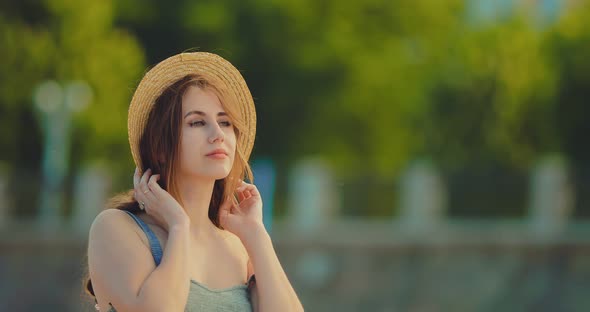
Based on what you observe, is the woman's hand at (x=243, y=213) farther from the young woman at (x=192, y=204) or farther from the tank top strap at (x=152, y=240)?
the tank top strap at (x=152, y=240)

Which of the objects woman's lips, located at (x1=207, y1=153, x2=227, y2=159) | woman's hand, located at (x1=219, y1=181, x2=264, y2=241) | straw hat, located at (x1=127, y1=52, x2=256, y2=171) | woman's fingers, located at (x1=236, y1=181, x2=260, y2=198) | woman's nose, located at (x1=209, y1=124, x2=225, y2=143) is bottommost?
woman's hand, located at (x1=219, y1=181, x2=264, y2=241)

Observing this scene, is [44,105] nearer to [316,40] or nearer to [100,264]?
[316,40]

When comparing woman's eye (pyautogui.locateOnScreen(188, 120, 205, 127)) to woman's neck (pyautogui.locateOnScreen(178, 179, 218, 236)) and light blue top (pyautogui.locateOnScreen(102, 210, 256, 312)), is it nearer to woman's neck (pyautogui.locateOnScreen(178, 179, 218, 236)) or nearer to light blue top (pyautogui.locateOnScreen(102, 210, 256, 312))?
woman's neck (pyautogui.locateOnScreen(178, 179, 218, 236))

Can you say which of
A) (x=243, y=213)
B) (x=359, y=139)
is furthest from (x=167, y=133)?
(x=359, y=139)

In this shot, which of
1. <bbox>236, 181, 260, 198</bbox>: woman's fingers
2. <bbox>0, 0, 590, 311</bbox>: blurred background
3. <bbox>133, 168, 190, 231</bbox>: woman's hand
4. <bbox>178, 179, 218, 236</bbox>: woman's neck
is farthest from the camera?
<bbox>0, 0, 590, 311</bbox>: blurred background

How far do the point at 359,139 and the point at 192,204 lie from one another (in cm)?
2749

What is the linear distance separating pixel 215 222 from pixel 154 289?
39 centimetres

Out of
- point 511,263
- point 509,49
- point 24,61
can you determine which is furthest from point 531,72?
point 24,61

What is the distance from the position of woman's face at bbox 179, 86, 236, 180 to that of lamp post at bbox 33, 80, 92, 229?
1838 centimetres

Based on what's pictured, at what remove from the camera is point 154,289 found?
2.86 meters

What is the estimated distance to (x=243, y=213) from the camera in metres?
A: 3.21

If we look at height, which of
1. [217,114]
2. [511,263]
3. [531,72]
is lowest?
[511,263]

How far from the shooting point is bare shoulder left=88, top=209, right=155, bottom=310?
2871 mm

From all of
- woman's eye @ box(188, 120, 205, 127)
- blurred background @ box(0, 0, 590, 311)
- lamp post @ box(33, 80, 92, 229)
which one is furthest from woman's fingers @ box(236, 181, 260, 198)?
lamp post @ box(33, 80, 92, 229)
